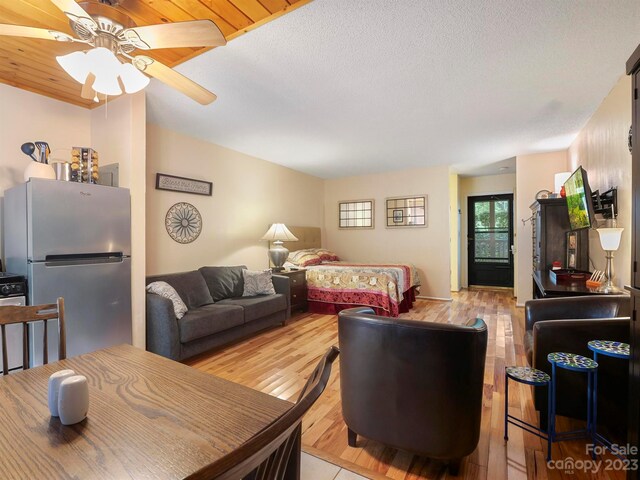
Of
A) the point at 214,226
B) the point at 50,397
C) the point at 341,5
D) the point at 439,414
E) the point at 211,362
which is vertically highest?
the point at 341,5

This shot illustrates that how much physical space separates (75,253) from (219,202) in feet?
7.18

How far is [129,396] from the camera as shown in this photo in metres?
0.95

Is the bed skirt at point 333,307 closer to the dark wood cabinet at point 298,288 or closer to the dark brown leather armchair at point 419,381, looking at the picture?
the dark wood cabinet at point 298,288

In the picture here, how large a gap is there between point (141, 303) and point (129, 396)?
2173 mm

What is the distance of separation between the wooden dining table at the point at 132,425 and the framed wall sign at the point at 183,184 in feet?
9.48

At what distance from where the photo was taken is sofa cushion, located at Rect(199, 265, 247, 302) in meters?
3.85

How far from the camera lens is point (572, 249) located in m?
3.55

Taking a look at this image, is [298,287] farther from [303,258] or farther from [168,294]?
[168,294]

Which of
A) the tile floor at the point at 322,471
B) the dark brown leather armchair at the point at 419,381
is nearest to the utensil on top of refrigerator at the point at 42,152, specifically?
the dark brown leather armchair at the point at 419,381

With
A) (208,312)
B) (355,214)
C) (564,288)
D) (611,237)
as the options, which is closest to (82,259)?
(208,312)

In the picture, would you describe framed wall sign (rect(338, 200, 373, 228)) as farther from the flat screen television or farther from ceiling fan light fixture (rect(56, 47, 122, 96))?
ceiling fan light fixture (rect(56, 47, 122, 96))

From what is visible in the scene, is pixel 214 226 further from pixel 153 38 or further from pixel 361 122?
pixel 153 38

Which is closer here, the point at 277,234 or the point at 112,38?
the point at 112,38

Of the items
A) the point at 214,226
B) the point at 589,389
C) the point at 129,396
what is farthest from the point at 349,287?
the point at 129,396
